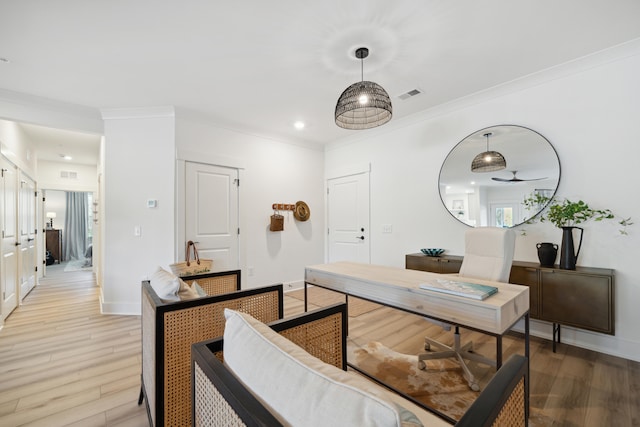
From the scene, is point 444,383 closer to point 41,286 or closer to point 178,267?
point 178,267

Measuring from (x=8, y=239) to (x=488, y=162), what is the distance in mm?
5921

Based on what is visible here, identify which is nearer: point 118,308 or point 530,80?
point 530,80

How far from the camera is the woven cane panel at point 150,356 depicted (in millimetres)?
1436

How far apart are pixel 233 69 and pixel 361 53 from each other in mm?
1243

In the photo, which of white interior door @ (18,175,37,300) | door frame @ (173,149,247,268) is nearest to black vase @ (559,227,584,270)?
door frame @ (173,149,247,268)

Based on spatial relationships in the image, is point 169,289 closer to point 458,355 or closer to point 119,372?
point 119,372

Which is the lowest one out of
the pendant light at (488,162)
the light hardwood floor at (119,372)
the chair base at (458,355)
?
the light hardwood floor at (119,372)

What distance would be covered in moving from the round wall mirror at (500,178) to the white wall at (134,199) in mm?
3606

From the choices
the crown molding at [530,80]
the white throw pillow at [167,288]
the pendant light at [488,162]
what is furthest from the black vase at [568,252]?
the white throw pillow at [167,288]

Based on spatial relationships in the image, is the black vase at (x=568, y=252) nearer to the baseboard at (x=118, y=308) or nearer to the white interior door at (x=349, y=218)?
the white interior door at (x=349, y=218)

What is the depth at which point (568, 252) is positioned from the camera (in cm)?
251

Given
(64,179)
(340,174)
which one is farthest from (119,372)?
(64,179)

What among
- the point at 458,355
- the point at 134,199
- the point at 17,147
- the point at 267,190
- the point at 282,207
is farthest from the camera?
the point at 282,207

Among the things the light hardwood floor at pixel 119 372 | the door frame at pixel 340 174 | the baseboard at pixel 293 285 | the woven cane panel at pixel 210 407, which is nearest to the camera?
the woven cane panel at pixel 210 407
